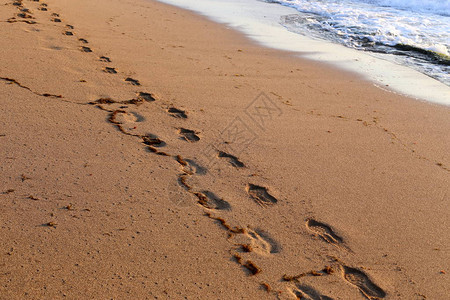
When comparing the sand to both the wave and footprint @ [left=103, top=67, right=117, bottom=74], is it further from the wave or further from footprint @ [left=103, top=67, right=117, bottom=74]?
the wave

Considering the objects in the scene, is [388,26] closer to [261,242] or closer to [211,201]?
[211,201]

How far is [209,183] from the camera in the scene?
9.17 feet

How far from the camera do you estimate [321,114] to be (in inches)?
160

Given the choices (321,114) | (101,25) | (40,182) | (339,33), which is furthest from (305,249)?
(339,33)

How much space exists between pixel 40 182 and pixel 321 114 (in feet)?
8.46

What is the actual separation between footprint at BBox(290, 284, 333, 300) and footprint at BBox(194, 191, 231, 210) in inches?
27.2

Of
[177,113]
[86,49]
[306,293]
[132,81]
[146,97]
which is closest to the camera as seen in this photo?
[306,293]

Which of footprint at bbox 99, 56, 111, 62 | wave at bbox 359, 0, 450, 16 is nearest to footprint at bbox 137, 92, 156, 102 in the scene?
footprint at bbox 99, 56, 111, 62

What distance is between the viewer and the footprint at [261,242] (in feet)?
7.47

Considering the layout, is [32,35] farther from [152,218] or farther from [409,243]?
[409,243]

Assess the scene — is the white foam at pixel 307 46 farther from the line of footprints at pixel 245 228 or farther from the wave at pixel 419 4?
the wave at pixel 419 4

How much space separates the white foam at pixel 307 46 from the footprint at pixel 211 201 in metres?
3.23

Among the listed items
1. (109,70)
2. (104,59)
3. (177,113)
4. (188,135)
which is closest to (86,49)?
(104,59)

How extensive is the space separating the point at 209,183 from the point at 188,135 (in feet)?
2.32
